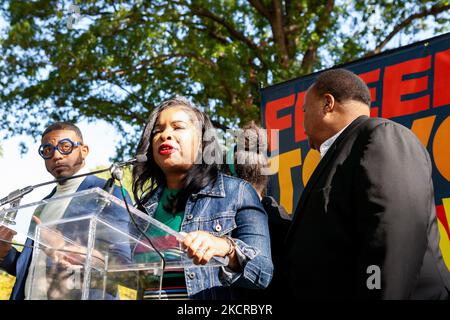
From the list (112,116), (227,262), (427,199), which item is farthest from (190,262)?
(112,116)

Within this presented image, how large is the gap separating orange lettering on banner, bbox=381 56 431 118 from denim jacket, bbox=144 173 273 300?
202cm

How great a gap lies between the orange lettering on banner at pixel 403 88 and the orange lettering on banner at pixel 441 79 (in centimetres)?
5

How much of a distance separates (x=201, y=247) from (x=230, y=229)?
1.46 ft

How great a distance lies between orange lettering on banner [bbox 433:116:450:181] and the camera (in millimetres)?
3764

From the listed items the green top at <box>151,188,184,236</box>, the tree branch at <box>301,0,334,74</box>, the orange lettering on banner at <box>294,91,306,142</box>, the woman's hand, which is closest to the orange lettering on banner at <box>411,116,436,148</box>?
the orange lettering on banner at <box>294,91,306,142</box>

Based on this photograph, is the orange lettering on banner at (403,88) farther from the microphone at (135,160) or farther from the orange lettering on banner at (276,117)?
the microphone at (135,160)

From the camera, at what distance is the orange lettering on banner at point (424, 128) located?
390cm

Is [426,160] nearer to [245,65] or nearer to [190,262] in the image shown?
[190,262]

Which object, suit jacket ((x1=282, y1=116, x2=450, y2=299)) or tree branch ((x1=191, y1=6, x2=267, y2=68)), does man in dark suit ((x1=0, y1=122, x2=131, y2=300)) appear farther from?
tree branch ((x1=191, y1=6, x2=267, y2=68))

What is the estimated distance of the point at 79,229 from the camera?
187 centimetres

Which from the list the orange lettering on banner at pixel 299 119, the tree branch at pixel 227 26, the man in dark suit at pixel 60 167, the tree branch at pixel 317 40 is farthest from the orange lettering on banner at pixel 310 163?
the tree branch at pixel 227 26

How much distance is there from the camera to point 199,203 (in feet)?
8.00

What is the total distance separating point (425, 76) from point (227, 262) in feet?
8.45

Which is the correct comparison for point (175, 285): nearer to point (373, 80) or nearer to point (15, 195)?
point (15, 195)
